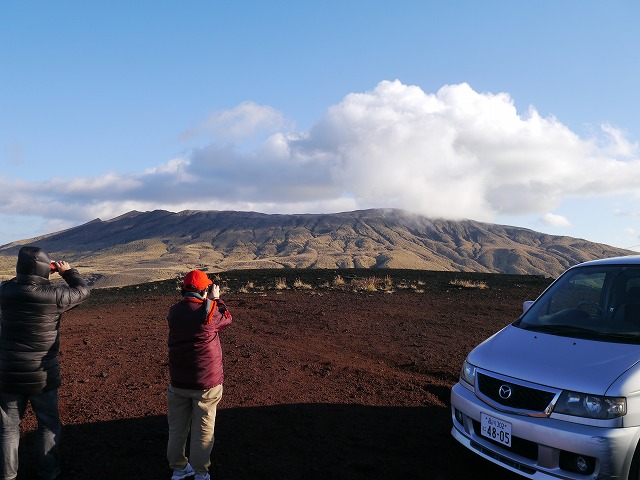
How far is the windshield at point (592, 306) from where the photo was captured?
4.53 metres

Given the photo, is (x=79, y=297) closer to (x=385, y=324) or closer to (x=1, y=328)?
(x=1, y=328)

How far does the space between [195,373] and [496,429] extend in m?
2.40

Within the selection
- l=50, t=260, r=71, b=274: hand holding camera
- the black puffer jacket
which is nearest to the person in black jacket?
the black puffer jacket

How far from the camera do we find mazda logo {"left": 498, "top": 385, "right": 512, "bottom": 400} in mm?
4102

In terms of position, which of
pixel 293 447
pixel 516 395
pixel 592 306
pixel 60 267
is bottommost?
pixel 293 447

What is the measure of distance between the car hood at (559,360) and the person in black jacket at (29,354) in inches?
139

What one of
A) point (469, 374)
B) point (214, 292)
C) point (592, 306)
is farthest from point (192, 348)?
point (592, 306)

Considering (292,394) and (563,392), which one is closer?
(563,392)

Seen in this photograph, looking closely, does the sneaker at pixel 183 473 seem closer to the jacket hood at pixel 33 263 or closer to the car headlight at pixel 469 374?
the jacket hood at pixel 33 263

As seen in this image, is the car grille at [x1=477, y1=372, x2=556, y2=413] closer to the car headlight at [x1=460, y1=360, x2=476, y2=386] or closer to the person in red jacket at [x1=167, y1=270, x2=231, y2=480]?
the car headlight at [x1=460, y1=360, x2=476, y2=386]

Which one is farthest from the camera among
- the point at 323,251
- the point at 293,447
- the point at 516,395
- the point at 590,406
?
the point at 323,251

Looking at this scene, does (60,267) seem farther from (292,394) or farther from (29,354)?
(292,394)

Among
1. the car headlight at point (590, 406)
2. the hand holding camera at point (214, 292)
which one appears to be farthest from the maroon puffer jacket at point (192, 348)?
the car headlight at point (590, 406)

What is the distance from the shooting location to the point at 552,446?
3729 mm
